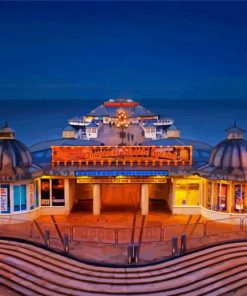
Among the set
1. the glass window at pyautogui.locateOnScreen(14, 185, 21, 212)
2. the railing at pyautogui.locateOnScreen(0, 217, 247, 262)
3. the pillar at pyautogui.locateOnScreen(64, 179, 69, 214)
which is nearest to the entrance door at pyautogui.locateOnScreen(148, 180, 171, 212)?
the railing at pyautogui.locateOnScreen(0, 217, 247, 262)

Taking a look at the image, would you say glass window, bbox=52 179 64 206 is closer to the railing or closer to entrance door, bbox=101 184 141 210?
the railing

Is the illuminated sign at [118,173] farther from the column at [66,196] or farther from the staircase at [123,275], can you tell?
the staircase at [123,275]

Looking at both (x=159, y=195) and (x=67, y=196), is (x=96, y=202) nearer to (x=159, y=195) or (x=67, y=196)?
(x=67, y=196)

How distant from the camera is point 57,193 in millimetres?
27438

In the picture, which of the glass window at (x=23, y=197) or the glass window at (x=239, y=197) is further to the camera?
the glass window at (x=23, y=197)

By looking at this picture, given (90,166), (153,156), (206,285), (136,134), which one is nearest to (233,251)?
(206,285)

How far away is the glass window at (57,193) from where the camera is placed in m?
27.3

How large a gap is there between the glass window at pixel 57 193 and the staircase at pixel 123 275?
7.08 metres

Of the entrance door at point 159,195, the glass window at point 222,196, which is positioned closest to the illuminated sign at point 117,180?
the entrance door at point 159,195

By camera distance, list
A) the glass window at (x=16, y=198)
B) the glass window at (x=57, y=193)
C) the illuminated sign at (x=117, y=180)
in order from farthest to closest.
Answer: the glass window at (x=57, y=193)
the illuminated sign at (x=117, y=180)
the glass window at (x=16, y=198)

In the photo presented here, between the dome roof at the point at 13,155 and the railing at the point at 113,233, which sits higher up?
the dome roof at the point at 13,155

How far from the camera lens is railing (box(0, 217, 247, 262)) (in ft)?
69.9

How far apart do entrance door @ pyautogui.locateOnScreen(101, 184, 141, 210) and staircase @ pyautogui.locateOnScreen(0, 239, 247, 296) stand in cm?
940

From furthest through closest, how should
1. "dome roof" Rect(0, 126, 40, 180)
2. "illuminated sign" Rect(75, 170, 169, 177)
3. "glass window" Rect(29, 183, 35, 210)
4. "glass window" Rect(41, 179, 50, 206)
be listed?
"glass window" Rect(41, 179, 50, 206), "illuminated sign" Rect(75, 170, 169, 177), "glass window" Rect(29, 183, 35, 210), "dome roof" Rect(0, 126, 40, 180)
